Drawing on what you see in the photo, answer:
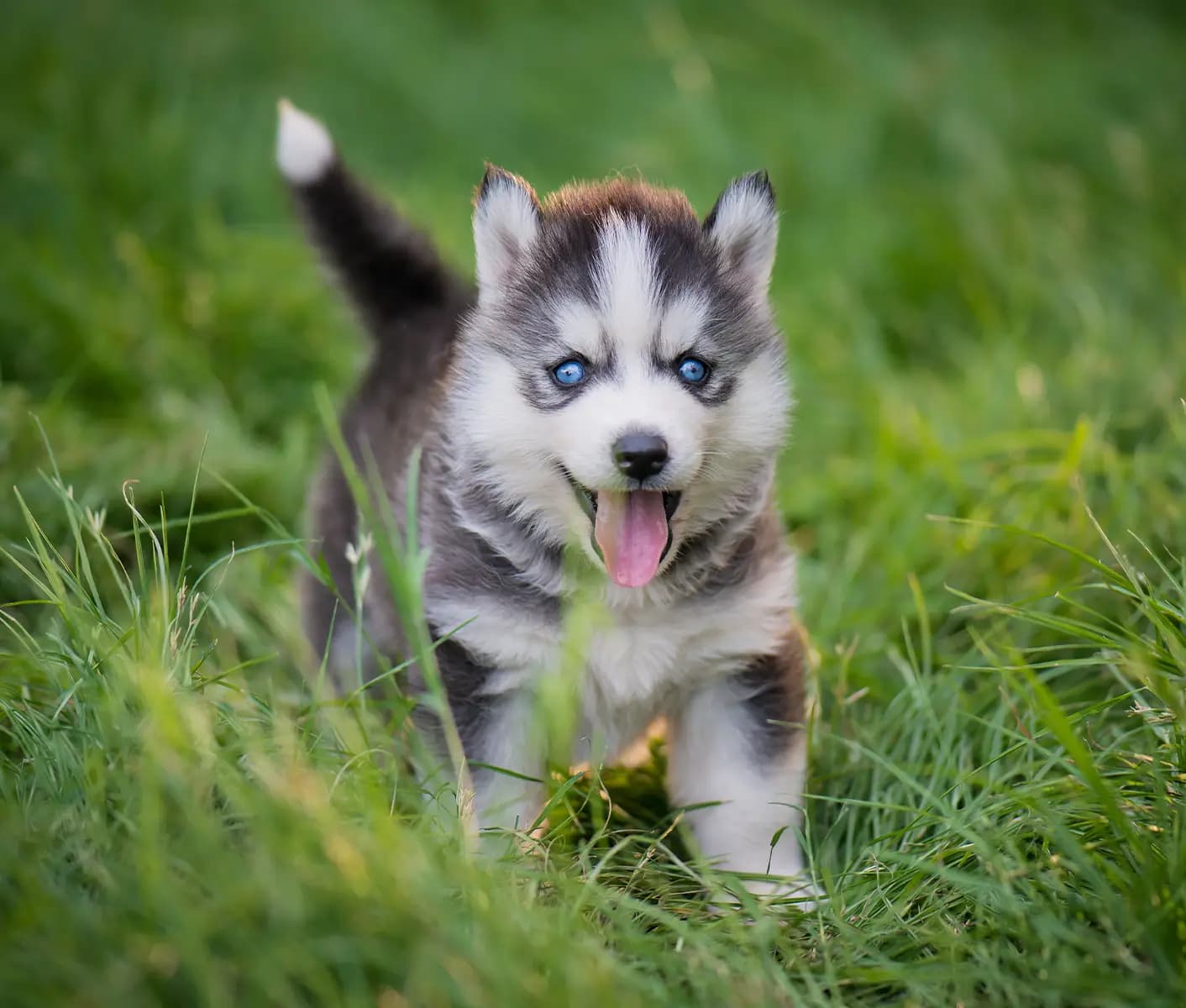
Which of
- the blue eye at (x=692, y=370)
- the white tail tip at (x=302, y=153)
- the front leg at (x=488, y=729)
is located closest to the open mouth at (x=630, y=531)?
the blue eye at (x=692, y=370)

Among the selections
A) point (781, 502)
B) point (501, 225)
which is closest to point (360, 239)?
point (501, 225)

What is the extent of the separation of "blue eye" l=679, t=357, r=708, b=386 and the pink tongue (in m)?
Answer: 0.25

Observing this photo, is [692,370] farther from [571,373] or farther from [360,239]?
[360,239]

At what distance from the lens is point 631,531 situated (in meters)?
2.48

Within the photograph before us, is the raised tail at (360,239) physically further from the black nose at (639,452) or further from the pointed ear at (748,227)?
the black nose at (639,452)

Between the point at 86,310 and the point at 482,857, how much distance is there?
340cm

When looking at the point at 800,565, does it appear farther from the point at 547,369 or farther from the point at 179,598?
the point at 179,598

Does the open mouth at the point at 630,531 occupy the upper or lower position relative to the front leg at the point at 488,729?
upper

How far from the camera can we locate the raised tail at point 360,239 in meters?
3.37

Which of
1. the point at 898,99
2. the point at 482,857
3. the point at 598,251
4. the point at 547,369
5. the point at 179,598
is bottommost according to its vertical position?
the point at 482,857

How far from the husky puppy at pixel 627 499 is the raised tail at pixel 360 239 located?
82 cm

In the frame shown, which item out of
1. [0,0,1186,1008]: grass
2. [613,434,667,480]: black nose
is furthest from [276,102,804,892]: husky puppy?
[0,0,1186,1008]: grass

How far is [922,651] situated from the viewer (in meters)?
3.39

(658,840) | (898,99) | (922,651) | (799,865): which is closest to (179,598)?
(658,840)
